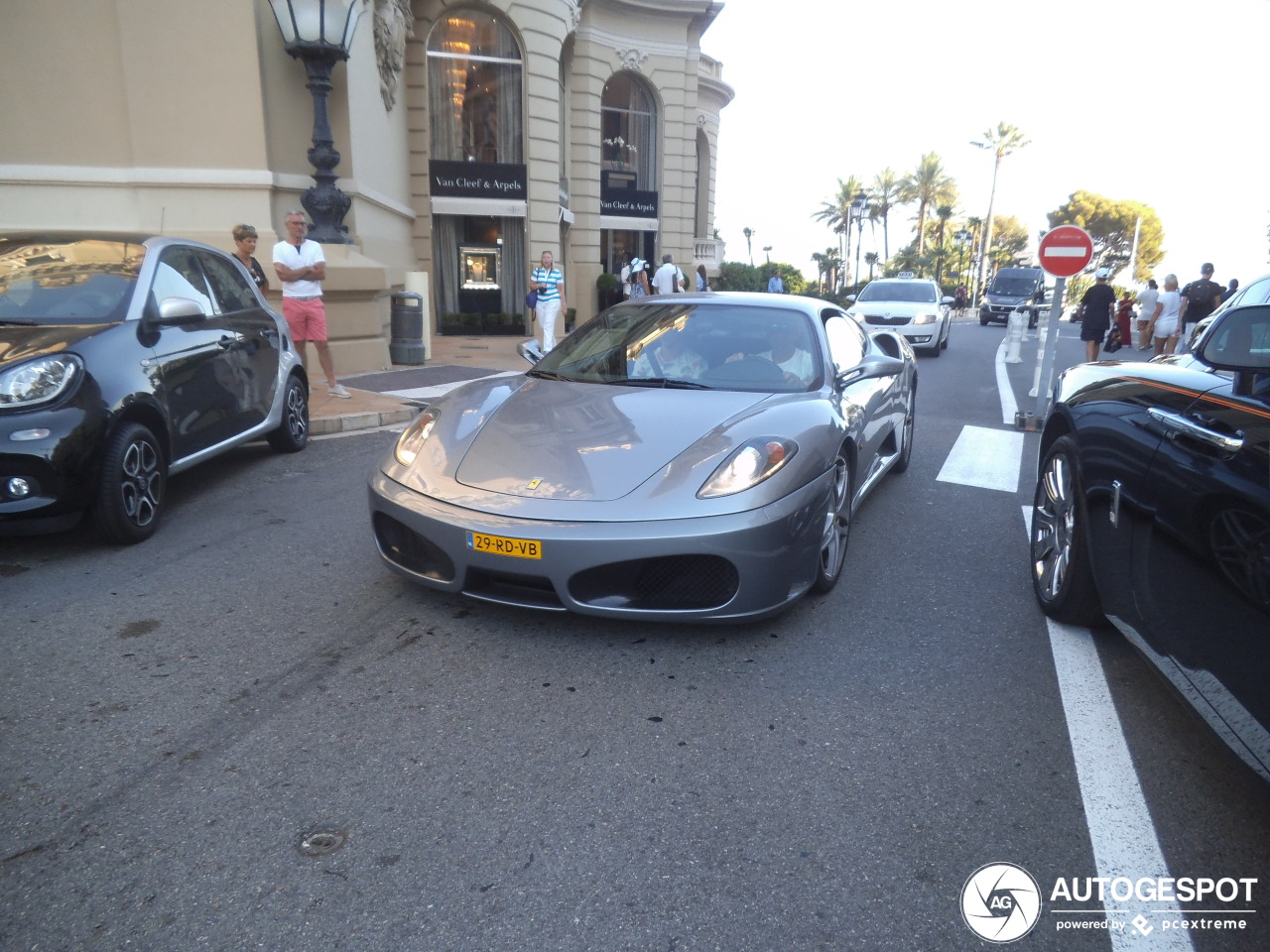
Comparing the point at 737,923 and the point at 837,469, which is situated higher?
the point at 837,469

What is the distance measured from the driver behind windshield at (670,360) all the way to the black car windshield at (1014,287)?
31.1m

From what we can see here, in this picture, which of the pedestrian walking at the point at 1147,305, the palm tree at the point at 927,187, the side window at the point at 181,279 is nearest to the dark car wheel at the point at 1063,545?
the side window at the point at 181,279

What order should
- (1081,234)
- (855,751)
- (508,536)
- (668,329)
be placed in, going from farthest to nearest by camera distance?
(1081,234) → (668,329) → (508,536) → (855,751)

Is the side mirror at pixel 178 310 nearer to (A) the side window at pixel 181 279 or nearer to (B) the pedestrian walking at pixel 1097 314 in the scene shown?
(A) the side window at pixel 181 279

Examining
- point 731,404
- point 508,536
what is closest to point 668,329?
point 731,404

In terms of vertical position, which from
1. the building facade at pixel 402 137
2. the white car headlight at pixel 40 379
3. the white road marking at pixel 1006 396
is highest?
the building facade at pixel 402 137

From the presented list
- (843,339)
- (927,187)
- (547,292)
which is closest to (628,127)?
(547,292)

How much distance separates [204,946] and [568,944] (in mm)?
787

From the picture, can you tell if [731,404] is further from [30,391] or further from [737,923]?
[30,391]

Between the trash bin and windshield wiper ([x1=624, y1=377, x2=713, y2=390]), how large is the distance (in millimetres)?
9269

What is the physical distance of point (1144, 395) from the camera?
2936 mm

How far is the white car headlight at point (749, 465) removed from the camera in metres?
3.30

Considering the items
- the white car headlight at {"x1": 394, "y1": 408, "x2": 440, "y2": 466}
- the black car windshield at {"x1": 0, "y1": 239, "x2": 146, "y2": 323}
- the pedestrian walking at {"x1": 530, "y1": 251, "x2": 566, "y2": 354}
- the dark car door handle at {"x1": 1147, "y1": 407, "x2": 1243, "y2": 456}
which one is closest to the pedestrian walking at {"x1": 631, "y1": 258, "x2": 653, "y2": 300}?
the pedestrian walking at {"x1": 530, "y1": 251, "x2": 566, "y2": 354}

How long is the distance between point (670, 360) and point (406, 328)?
30.5ft
